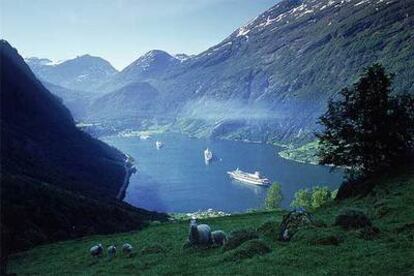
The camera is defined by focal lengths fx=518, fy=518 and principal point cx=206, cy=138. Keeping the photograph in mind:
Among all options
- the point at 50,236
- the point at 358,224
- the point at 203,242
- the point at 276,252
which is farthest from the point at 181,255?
the point at 50,236

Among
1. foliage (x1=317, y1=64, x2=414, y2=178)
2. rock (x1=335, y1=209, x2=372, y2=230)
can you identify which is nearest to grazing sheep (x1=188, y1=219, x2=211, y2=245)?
rock (x1=335, y1=209, x2=372, y2=230)

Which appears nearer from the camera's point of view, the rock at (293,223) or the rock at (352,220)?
the rock at (352,220)

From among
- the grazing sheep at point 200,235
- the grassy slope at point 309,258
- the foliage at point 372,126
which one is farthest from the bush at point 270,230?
the foliage at point 372,126

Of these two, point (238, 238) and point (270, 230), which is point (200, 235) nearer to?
point (238, 238)

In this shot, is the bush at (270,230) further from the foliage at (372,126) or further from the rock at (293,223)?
the foliage at (372,126)

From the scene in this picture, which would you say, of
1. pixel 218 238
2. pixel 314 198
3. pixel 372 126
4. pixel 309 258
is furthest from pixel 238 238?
pixel 314 198

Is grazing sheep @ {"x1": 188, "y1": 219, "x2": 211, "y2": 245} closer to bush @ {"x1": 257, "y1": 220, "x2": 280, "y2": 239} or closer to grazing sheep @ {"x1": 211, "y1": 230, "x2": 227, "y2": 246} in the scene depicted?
grazing sheep @ {"x1": 211, "y1": 230, "x2": 227, "y2": 246}
